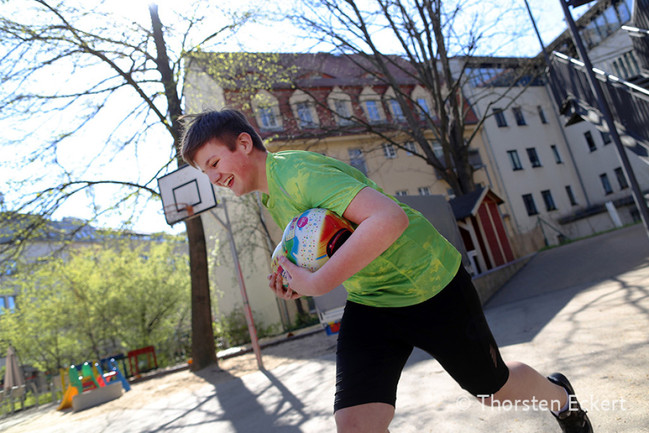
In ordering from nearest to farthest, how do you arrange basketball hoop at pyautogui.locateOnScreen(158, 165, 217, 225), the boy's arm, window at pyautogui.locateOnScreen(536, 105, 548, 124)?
the boy's arm → basketball hoop at pyautogui.locateOnScreen(158, 165, 217, 225) → window at pyautogui.locateOnScreen(536, 105, 548, 124)

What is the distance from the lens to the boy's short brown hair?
77.7 inches

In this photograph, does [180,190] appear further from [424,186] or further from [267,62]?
[424,186]

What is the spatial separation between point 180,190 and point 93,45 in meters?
6.01

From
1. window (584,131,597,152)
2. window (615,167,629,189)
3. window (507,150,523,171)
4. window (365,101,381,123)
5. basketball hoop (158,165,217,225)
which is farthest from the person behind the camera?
window (584,131,597,152)

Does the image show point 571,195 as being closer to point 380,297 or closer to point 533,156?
point 533,156

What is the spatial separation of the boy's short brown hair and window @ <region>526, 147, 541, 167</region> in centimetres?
3919

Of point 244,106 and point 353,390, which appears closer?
Answer: point 353,390

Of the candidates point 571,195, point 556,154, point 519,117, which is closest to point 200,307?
point 519,117

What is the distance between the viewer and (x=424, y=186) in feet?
104

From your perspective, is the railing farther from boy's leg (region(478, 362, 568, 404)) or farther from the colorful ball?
the colorful ball

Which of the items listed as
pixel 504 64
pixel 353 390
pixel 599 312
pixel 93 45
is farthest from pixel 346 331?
pixel 504 64

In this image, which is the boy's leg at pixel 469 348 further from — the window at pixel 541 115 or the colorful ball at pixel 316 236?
the window at pixel 541 115

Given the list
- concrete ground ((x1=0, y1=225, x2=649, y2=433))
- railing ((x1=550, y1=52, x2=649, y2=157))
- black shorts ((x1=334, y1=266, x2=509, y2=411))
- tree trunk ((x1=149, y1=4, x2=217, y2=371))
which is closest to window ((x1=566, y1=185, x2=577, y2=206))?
concrete ground ((x1=0, y1=225, x2=649, y2=433))

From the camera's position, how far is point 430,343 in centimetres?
197
